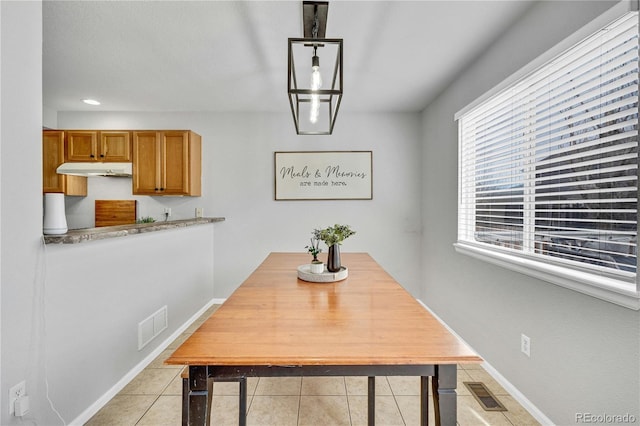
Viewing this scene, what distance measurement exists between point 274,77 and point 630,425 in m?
3.13

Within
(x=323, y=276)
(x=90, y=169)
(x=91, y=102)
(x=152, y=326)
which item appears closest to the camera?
(x=323, y=276)

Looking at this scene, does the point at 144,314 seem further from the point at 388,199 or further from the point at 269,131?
the point at 388,199

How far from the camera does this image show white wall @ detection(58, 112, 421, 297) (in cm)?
381

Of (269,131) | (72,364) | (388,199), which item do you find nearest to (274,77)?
(269,131)

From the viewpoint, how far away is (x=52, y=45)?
222 cm

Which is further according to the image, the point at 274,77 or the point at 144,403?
the point at 274,77

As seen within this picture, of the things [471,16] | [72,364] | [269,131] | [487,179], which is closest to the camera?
[72,364]

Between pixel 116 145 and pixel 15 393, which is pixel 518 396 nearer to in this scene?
pixel 15 393

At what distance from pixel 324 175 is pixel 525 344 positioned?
2.61m

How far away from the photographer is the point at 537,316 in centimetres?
179

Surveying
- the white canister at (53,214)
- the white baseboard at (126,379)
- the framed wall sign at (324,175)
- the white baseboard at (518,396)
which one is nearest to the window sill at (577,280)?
the white baseboard at (518,396)

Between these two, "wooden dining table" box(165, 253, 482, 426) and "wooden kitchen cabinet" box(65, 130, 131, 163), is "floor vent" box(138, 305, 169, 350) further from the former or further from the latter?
"wooden kitchen cabinet" box(65, 130, 131, 163)

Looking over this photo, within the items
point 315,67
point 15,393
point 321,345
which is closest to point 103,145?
point 15,393

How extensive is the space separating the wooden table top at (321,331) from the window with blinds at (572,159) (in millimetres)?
957
